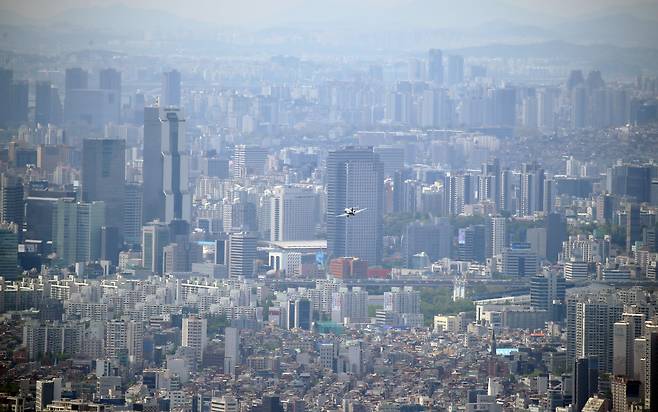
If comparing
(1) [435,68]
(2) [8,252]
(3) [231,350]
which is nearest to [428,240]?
(2) [8,252]

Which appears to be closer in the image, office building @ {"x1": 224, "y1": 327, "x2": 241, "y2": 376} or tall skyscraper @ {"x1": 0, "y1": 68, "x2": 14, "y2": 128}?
office building @ {"x1": 224, "y1": 327, "x2": 241, "y2": 376}

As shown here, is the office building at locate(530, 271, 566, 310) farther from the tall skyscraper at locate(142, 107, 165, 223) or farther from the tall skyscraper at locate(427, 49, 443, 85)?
the tall skyscraper at locate(427, 49, 443, 85)

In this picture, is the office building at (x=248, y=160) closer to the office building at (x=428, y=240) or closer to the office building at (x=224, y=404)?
the office building at (x=428, y=240)

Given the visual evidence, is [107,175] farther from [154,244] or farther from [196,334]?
[196,334]

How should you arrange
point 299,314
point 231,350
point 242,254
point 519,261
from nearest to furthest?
point 231,350 < point 299,314 < point 519,261 < point 242,254

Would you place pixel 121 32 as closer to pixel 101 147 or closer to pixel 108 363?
pixel 101 147

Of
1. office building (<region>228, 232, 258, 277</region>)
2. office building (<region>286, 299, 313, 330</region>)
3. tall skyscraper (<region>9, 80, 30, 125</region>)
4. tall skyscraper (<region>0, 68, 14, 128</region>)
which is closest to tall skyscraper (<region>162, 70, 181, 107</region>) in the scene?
tall skyscraper (<region>9, 80, 30, 125</region>)

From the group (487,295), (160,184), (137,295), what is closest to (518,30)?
(160,184)
